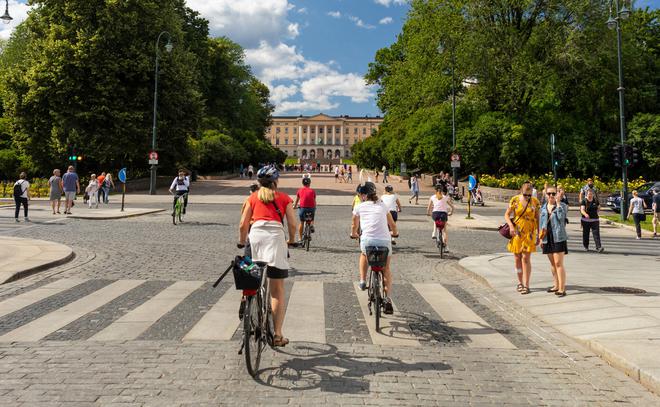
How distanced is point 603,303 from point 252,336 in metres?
5.29

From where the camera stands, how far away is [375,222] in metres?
6.95

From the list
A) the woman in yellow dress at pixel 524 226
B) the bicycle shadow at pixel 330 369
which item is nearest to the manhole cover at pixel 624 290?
the woman in yellow dress at pixel 524 226

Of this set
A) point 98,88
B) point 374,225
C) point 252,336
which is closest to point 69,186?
point 98,88

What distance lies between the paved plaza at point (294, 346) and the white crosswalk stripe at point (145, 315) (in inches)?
0.9

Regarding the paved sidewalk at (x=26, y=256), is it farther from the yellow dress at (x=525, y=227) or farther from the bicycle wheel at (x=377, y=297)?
the yellow dress at (x=525, y=227)

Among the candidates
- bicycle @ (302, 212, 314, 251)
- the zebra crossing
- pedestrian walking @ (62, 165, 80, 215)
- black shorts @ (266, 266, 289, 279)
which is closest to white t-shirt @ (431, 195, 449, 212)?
bicycle @ (302, 212, 314, 251)

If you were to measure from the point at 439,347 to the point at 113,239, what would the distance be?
11614mm

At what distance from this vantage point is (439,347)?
5.84 metres

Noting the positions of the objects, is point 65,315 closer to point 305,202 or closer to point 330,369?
point 330,369

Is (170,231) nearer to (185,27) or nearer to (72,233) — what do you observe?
(72,233)

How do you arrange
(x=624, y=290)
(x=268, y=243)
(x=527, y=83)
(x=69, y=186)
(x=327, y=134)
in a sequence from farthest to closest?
(x=327, y=134)
(x=527, y=83)
(x=69, y=186)
(x=624, y=290)
(x=268, y=243)

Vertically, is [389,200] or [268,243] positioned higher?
[389,200]

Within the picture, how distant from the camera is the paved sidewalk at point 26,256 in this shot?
962 centimetres

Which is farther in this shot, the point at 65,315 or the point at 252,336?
the point at 65,315
